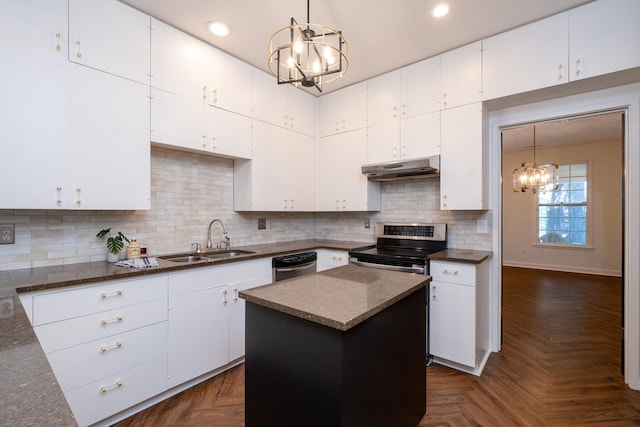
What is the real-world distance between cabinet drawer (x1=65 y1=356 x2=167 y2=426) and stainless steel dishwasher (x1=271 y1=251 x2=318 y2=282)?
1147mm

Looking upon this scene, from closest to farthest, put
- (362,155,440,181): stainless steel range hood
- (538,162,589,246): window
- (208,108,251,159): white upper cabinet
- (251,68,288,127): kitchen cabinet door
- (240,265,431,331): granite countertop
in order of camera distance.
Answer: (240,265,431,331): granite countertop → (208,108,251,159): white upper cabinet → (362,155,440,181): stainless steel range hood → (251,68,288,127): kitchen cabinet door → (538,162,589,246): window

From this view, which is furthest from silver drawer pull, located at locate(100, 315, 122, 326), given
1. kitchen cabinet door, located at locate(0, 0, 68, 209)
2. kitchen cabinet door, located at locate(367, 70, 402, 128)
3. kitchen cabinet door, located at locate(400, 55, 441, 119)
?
kitchen cabinet door, located at locate(400, 55, 441, 119)

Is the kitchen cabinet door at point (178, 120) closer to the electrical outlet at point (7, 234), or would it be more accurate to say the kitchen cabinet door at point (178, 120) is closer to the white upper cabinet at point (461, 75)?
the electrical outlet at point (7, 234)

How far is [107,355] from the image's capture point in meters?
1.85

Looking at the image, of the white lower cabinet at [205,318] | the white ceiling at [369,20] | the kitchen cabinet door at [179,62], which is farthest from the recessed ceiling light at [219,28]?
the white lower cabinet at [205,318]

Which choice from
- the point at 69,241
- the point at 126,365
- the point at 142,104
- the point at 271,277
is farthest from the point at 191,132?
the point at 126,365

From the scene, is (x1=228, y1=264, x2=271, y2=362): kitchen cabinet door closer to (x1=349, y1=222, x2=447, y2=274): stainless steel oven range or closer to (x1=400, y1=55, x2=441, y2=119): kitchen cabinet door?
(x1=349, y1=222, x2=447, y2=274): stainless steel oven range

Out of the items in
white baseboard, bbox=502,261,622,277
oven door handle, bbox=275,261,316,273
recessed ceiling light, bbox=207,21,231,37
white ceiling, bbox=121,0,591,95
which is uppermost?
white ceiling, bbox=121,0,591,95

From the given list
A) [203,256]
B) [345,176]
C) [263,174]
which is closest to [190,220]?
[203,256]

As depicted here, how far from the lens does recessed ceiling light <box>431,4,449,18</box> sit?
87.4 inches

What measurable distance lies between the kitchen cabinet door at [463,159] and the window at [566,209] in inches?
193

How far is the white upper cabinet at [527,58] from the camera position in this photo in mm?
2277

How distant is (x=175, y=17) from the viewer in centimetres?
234

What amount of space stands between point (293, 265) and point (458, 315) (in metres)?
1.56
